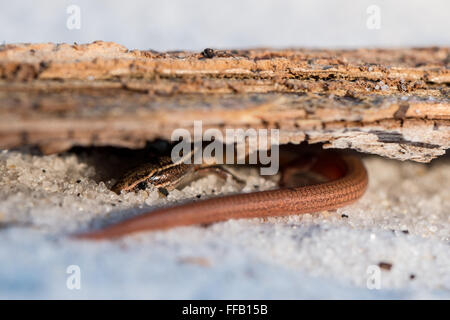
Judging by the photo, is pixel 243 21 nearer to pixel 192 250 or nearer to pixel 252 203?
pixel 252 203

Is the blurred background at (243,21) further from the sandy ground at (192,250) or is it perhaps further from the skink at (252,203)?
the sandy ground at (192,250)

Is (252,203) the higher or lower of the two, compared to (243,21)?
lower

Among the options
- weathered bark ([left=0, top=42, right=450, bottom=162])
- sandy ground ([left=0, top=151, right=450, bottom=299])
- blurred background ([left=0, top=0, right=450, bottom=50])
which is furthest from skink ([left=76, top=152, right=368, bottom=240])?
blurred background ([left=0, top=0, right=450, bottom=50])

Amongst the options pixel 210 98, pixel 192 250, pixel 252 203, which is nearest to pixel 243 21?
pixel 210 98

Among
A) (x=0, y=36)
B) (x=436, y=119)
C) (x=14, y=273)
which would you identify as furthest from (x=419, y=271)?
(x=0, y=36)

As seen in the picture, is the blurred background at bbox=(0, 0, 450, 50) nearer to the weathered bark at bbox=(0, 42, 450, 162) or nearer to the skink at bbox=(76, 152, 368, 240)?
the skink at bbox=(76, 152, 368, 240)
